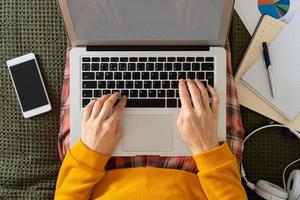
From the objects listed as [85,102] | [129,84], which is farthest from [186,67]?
[85,102]

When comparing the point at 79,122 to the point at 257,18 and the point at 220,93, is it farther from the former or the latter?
the point at 257,18

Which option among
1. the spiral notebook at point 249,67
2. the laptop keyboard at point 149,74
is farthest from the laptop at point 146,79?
the spiral notebook at point 249,67

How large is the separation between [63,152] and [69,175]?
0.11 metres

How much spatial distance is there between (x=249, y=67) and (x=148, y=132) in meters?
0.32

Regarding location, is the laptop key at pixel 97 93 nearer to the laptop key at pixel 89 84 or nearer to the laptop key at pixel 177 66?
the laptop key at pixel 89 84

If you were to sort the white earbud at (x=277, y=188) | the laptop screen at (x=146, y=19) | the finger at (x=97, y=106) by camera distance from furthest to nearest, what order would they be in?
1. the white earbud at (x=277, y=188)
2. the finger at (x=97, y=106)
3. the laptop screen at (x=146, y=19)

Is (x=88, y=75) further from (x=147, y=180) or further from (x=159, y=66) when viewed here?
(x=147, y=180)

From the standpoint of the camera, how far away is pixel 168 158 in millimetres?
939

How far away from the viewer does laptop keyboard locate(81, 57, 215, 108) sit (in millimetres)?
895

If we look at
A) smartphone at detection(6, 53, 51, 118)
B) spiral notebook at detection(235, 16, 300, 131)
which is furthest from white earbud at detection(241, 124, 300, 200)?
smartphone at detection(6, 53, 51, 118)

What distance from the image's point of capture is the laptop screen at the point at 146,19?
30.5 inches

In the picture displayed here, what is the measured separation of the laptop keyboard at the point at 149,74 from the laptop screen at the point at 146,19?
0.17 feet

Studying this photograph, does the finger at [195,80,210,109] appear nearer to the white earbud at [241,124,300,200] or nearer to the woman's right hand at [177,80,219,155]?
the woman's right hand at [177,80,219,155]

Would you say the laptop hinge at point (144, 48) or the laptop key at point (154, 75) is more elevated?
the laptop hinge at point (144, 48)
